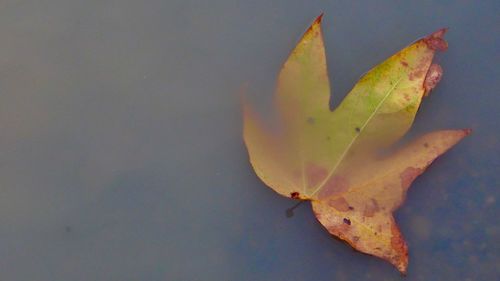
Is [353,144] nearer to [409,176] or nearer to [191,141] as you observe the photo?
[409,176]

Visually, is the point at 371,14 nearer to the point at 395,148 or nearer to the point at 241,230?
the point at 395,148

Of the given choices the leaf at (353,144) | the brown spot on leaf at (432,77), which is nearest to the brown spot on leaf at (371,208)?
the leaf at (353,144)

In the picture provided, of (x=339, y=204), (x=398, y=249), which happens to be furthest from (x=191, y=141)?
(x=398, y=249)

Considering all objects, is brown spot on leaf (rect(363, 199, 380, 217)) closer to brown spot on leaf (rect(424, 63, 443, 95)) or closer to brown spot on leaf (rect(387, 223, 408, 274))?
brown spot on leaf (rect(387, 223, 408, 274))

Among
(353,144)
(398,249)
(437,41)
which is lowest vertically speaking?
(398,249)

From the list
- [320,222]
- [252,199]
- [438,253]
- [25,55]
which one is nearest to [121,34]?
[25,55]

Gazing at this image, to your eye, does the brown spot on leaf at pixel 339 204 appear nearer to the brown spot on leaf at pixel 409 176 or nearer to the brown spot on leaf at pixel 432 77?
the brown spot on leaf at pixel 409 176

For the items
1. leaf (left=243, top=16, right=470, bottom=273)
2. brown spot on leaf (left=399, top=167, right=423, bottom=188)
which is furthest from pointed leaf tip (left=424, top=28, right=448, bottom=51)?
brown spot on leaf (left=399, top=167, right=423, bottom=188)
